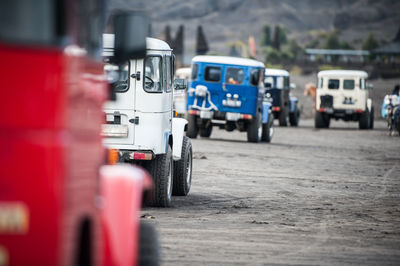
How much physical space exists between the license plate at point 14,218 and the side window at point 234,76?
2657 centimetres

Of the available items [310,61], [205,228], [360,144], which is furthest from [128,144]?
[310,61]

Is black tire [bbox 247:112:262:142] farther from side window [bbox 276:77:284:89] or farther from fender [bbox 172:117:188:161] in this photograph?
fender [bbox 172:117:188:161]

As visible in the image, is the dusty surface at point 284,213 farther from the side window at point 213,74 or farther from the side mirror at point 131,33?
the side window at point 213,74

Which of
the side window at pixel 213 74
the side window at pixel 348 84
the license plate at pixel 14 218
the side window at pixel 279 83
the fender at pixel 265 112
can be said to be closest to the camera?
the license plate at pixel 14 218

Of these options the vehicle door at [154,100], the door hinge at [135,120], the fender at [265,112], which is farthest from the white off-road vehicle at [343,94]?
the door hinge at [135,120]

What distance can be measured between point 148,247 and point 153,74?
22.4 feet

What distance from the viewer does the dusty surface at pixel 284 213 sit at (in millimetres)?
9703

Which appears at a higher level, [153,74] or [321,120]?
[153,74]

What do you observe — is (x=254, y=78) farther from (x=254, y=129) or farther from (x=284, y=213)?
(x=284, y=213)

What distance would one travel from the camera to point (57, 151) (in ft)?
15.9

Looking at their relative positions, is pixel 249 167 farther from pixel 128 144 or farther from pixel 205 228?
pixel 205 228

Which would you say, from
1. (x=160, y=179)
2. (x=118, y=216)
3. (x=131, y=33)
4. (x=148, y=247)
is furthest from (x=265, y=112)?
(x=118, y=216)

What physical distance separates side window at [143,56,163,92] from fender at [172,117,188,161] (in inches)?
42.6

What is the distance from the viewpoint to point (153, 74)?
13641mm
